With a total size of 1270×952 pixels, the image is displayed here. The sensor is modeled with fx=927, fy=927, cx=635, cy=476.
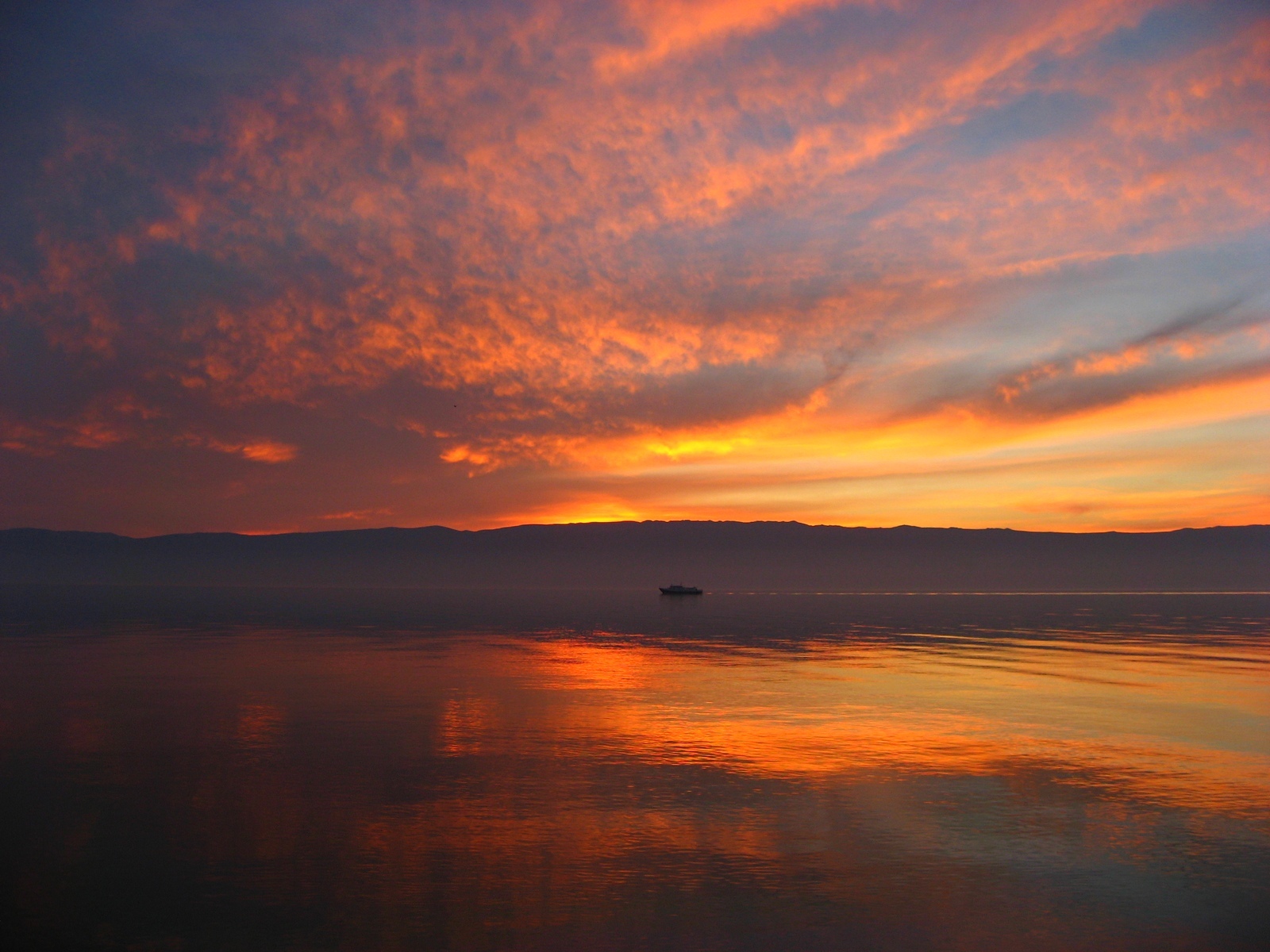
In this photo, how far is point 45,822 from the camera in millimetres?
23594

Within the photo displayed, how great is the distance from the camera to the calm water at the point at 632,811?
17484 millimetres

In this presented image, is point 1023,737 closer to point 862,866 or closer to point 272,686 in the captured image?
point 862,866

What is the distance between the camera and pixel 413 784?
1094 inches

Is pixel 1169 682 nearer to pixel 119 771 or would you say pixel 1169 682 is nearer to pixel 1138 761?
pixel 1138 761

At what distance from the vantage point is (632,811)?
24.8 m

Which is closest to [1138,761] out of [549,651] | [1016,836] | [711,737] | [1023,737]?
[1023,737]

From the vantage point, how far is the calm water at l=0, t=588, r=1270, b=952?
Result: 17.5m

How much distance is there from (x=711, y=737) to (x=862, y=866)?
50.3ft

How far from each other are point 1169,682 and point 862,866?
143ft

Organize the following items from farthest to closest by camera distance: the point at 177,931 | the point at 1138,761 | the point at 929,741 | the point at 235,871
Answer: the point at 929,741, the point at 1138,761, the point at 235,871, the point at 177,931

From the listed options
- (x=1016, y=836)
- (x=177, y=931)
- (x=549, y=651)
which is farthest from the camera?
(x=549, y=651)

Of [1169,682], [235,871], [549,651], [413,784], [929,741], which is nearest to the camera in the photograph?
[235,871]

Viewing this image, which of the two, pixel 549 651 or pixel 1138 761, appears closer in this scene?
pixel 1138 761

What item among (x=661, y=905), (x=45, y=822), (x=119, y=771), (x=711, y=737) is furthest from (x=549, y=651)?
(x=661, y=905)
